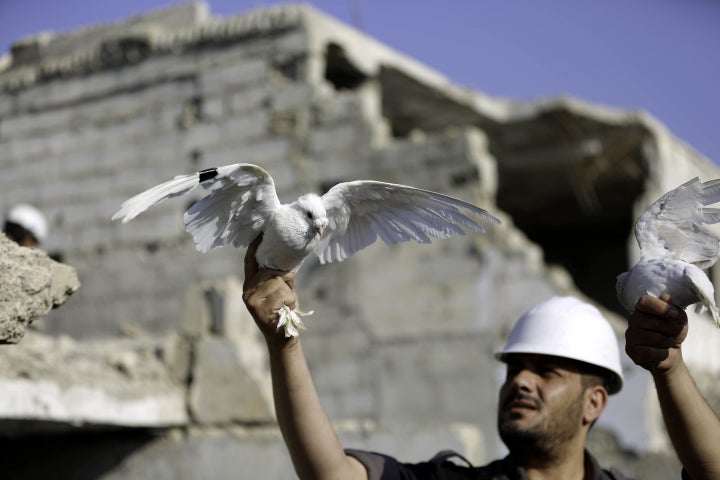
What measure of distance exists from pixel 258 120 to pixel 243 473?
552 centimetres

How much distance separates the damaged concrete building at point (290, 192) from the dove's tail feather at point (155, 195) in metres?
3.07

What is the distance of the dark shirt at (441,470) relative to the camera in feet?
10.6

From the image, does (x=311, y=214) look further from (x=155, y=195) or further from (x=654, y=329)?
(x=654, y=329)

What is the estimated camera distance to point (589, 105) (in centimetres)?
1156

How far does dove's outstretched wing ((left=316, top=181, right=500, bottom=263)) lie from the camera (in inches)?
121

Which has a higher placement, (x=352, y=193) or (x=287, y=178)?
(x=352, y=193)

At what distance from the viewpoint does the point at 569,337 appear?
3.87 m

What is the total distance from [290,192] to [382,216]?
274 inches

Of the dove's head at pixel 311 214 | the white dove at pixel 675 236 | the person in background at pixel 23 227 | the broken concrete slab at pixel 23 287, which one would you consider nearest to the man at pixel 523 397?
the dove's head at pixel 311 214

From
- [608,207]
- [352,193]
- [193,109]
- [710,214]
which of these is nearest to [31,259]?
[352,193]

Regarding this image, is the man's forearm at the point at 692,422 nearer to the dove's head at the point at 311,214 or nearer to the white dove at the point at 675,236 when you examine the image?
the white dove at the point at 675,236

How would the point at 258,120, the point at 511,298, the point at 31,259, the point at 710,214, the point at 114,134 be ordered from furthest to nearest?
the point at 114,134
the point at 258,120
the point at 511,298
the point at 31,259
the point at 710,214

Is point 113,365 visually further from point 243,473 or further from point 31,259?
point 31,259

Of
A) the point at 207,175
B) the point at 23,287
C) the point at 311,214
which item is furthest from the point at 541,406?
the point at 23,287
